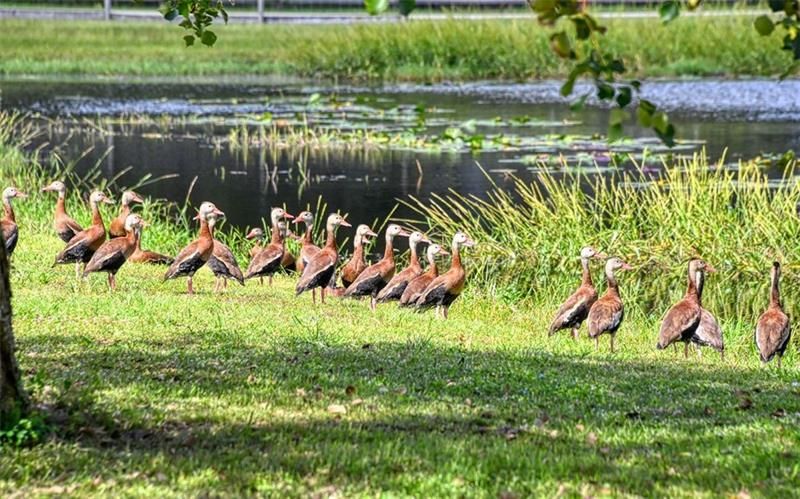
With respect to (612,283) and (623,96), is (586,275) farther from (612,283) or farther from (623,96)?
(623,96)

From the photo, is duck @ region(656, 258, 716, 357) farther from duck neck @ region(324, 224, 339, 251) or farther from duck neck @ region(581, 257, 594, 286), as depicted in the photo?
duck neck @ region(324, 224, 339, 251)

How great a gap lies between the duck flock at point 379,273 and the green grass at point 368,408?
11.8 inches

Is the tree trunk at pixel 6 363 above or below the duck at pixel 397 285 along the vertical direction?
above

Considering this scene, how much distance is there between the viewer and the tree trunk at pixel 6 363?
747 centimetres

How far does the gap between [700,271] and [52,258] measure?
7.16 metres

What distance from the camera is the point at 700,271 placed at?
536 inches

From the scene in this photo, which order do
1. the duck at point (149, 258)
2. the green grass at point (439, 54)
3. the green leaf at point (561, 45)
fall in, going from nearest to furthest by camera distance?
the green leaf at point (561, 45), the duck at point (149, 258), the green grass at point (439, 54)

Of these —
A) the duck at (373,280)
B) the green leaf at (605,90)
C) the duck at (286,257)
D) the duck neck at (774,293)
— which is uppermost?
the green leaf at (605,90)

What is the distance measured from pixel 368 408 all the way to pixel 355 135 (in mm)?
24575

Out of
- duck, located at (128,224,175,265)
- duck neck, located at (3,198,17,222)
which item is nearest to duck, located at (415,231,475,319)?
duck, located at (128,224,175,265)

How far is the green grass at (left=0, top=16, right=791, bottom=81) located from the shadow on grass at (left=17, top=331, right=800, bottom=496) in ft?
115

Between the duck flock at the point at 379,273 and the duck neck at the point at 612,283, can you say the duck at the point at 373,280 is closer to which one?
the duck flock at the point at 379,273

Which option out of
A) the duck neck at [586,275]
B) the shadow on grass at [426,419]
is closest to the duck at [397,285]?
the duck neck at [586,275]

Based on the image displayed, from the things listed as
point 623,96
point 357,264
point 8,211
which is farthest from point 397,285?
A: point 623,96
